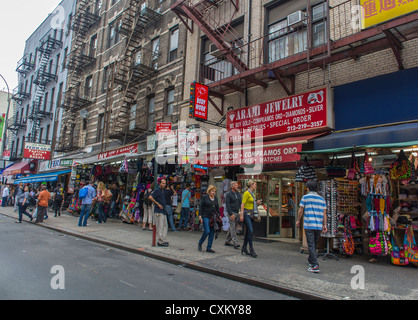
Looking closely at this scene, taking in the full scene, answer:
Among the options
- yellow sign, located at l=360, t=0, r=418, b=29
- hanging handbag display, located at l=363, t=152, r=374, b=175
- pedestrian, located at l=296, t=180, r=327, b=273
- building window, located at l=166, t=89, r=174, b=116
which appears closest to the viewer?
pedestrian, located at l=296, t=180, r=327, b=273

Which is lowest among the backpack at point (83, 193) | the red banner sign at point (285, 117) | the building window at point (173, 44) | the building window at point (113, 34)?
the backpack at point (83, 193)

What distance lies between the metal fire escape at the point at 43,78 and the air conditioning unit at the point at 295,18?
84.9 feet

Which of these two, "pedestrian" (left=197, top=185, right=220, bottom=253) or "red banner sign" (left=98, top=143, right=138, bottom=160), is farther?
"red banner sign" (left=98, top=143, right=138, bottom=160)

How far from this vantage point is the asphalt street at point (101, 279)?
453 centimetres

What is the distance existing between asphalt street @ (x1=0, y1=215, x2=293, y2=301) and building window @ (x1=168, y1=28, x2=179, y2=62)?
12053 millimetres

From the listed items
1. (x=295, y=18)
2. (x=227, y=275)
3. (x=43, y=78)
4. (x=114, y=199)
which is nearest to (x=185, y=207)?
(x=114, y=199)

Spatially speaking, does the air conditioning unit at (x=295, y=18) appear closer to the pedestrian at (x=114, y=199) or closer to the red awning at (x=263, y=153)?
the red awning at (x=263, y=153)

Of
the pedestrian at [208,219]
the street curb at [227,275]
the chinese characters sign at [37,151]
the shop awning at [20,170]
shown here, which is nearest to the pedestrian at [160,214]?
the street curb at [227,275]

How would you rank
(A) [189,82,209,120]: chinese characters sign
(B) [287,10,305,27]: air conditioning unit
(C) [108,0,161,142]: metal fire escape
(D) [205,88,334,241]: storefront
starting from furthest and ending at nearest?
(C) [108,0,161,142]: metal fire escape
(A) [189,82,209,120]: chinese characters sign
(B) [287,10,305,27]: air conditioning unit
(D) [205,88,334,241]: storefront

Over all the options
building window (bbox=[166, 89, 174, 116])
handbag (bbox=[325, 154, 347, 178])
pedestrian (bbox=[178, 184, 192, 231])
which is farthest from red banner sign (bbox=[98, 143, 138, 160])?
handbag (bbox=[325, 154, 347, 178])

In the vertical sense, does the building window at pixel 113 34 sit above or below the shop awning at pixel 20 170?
above

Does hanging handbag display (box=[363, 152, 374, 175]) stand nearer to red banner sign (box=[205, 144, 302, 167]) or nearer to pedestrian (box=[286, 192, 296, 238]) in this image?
red banner sign (box=[205, 144, 302, 167])

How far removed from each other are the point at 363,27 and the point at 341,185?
4279 mm

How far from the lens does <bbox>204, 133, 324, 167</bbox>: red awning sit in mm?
8781
